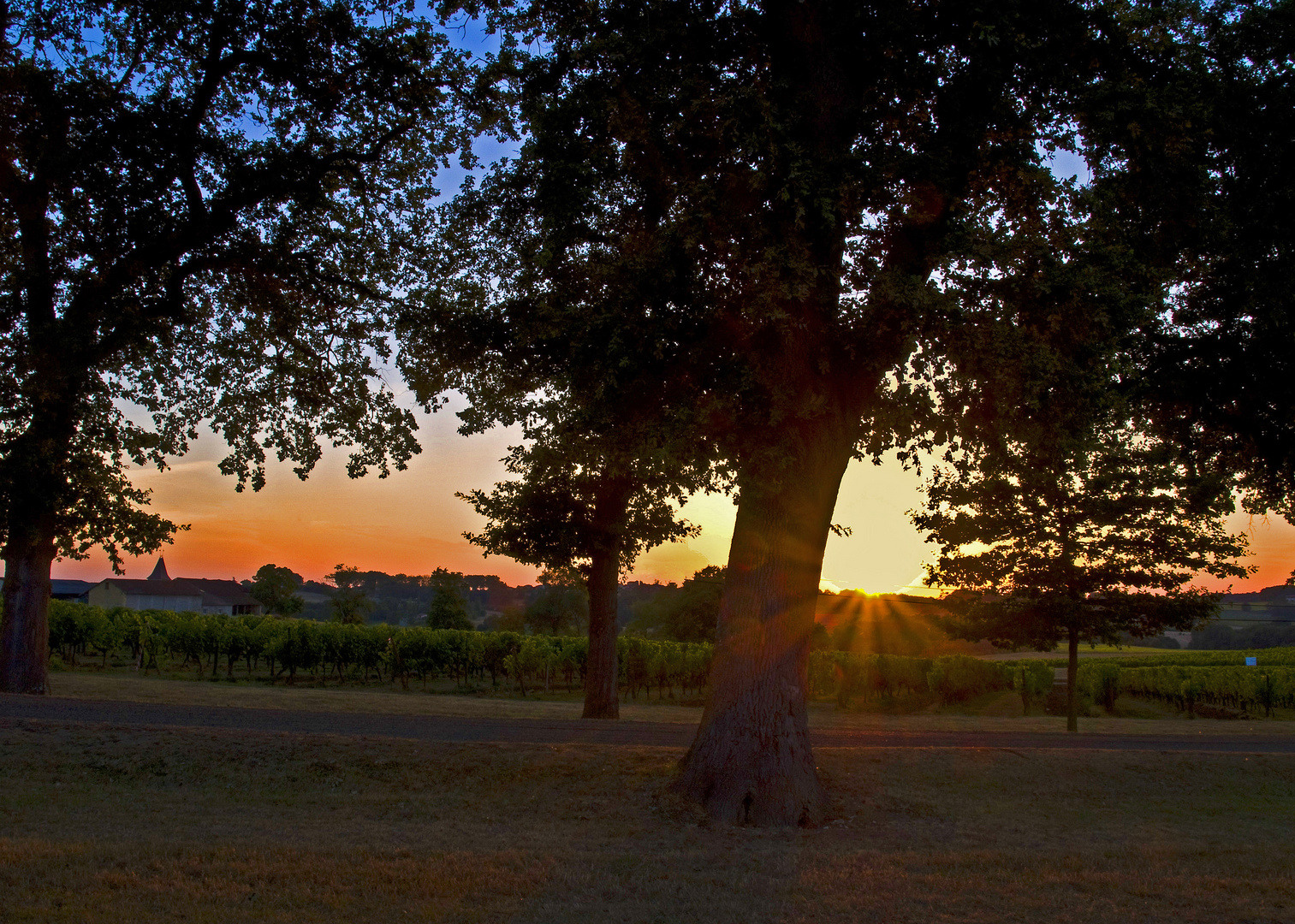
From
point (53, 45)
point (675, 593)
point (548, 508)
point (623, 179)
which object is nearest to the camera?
point (623, 179)

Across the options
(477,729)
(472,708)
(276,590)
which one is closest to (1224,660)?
(472,708)

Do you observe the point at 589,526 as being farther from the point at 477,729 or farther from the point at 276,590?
the point at 276,590

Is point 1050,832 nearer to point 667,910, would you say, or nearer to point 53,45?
point 667,910

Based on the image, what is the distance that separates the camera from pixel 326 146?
15.9 metres

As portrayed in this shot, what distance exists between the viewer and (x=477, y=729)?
13875 millimetres

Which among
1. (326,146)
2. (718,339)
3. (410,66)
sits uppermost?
(410,66)

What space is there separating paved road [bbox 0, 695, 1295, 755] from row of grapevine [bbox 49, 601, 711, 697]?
25.6 meters

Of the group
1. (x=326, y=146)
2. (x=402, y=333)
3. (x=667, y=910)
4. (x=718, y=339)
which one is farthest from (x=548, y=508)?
(x=667, y=910)

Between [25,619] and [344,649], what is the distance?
90.3 feet

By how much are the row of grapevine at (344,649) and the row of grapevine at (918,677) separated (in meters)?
6.11

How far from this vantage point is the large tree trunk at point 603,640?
18.5m

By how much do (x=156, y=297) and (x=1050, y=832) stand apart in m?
15.6

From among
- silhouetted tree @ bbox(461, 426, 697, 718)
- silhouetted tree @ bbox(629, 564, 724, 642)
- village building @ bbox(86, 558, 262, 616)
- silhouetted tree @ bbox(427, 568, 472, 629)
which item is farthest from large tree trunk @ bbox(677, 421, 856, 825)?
village building @ bbox(86, 558, 262, 616)

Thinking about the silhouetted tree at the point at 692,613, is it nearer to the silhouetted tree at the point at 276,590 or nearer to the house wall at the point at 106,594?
the silhouetted tree at the point at 276,590
